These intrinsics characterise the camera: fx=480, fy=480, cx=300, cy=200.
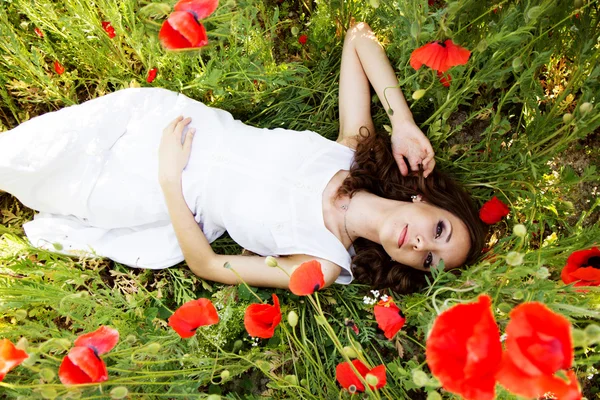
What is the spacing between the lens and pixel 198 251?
195 centimetres

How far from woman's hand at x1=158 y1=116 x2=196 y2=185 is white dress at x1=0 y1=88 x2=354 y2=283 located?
0.16 feet

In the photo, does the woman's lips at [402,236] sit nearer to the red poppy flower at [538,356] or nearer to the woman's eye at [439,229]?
the woman's eye at [439,229]

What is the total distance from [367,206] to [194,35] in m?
1.00

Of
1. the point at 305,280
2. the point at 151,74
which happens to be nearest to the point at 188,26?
the point at 305,280

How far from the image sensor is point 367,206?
6.33 ft

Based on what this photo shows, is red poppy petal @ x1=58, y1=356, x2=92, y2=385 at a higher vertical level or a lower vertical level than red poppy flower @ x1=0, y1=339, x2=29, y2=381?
lower

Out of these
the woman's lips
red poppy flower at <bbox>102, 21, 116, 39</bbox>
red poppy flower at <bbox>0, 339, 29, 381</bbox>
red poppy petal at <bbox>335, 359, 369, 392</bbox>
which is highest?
red poppy flower at <bbox>102, 21, 116, 39</bbox>

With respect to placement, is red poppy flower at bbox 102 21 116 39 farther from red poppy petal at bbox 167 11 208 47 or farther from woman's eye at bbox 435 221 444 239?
woman's eye at bbox 435 221 444 239

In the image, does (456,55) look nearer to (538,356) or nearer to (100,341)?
(538,356)

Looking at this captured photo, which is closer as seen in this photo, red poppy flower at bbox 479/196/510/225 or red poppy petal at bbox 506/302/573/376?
red poppy petal at bbox 506/302/573/376

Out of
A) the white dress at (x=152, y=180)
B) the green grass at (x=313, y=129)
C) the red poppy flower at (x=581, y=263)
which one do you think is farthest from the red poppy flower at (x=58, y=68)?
the red poppy flower at (x=581, y=263)

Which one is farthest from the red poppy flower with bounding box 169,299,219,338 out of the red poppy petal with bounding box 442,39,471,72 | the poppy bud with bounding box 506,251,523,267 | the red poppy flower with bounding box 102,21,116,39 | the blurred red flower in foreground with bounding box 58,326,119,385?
the red poppy flower with bounding box 102,21,116,39

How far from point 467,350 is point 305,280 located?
0.56m

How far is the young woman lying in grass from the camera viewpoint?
6.38 feet
